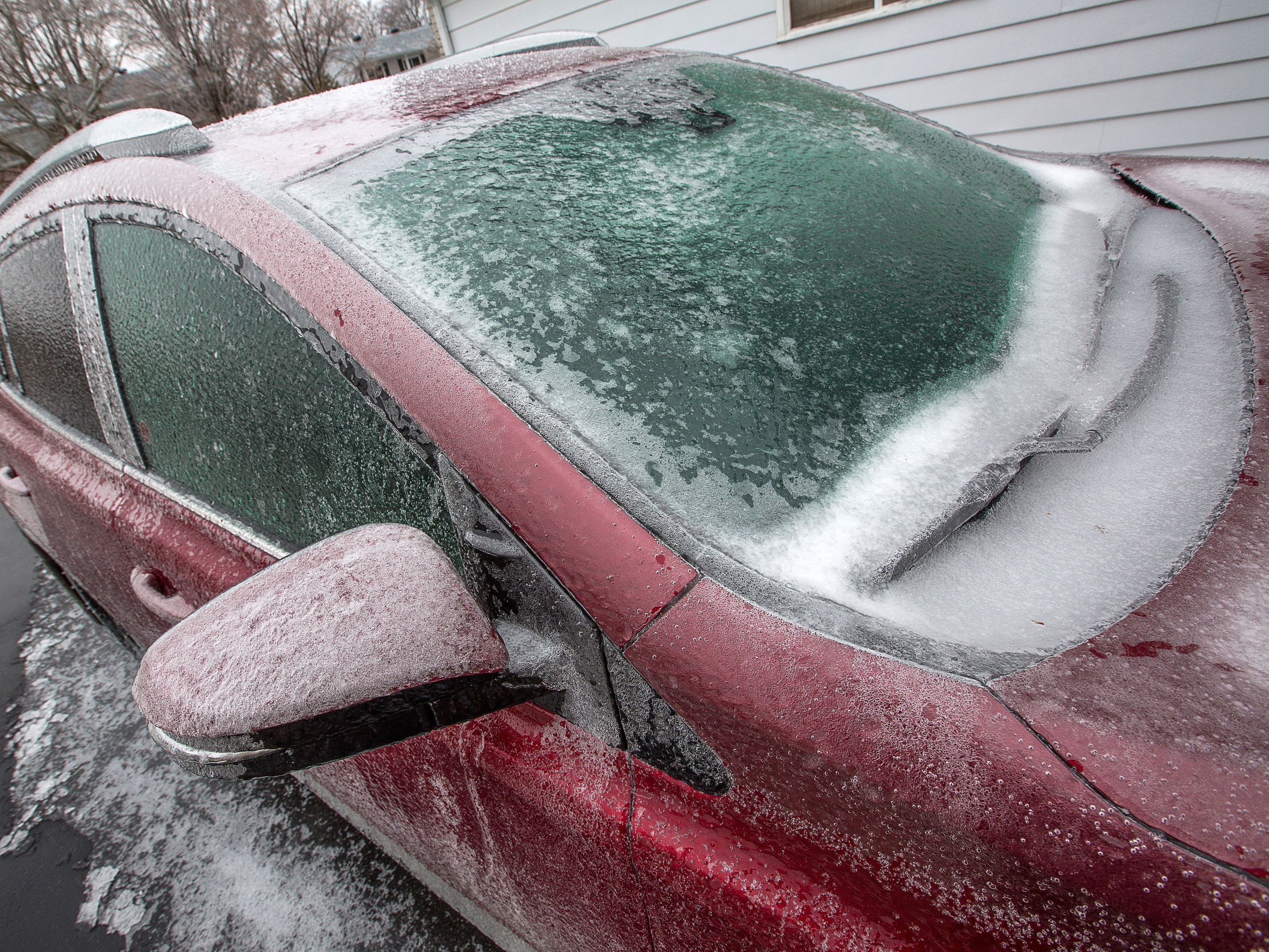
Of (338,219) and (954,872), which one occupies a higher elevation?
(338,219)

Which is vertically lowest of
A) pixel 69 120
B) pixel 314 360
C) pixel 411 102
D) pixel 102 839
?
pixel 102 839

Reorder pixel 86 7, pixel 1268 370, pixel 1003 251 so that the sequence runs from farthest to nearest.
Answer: pixel 86 7, pixel 1003 251, pixel 1268 370

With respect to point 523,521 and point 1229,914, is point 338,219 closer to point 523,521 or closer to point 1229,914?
point 523,521

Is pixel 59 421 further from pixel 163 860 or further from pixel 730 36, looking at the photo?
pixel 730 36

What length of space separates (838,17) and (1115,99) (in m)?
1.81

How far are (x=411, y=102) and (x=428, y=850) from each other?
1434 mm

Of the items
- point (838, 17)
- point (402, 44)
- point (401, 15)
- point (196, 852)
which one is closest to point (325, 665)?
point (196, 852)

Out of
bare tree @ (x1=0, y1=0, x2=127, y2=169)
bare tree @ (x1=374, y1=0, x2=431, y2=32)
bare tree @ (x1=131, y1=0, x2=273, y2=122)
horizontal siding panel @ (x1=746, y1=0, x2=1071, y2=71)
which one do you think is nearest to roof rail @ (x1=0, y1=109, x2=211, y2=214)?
horizontal siding panel @ (x1=746, y1=0, x2=1071, y2=71)

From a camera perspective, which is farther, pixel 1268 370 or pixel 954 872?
pixel 1268 370

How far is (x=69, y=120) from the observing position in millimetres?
17016

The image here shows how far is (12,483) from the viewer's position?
2.02 metres

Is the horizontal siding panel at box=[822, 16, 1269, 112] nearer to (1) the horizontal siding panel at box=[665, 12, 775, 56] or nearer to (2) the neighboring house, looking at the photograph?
(1) the horizontal siding panel at box=[665, 12, 775, 56]

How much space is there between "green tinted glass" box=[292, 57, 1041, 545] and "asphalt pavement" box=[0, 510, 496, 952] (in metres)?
1.36

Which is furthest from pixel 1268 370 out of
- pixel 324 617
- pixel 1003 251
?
pixel 324 617
